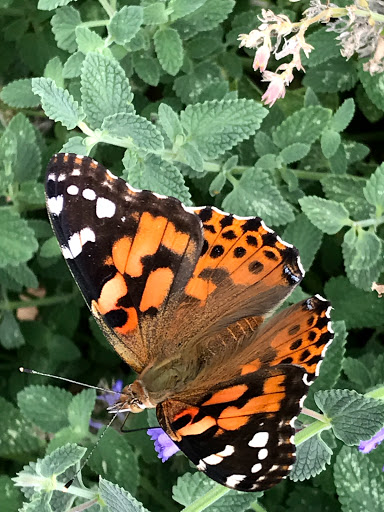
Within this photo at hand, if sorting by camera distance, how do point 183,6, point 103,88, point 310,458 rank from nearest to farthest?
point 310,458 < point 103,88 < point 183,6

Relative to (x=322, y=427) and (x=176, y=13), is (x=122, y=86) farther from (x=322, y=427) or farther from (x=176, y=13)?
(x=322, y=427)

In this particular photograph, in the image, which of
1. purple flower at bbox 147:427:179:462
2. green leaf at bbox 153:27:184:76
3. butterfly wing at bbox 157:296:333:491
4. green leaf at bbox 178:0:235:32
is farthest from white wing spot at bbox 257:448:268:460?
green leaf at bbox 178:0:235:32

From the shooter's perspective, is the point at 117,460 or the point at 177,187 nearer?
the point at 177,187

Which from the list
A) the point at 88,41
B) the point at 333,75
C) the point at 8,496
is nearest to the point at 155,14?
the point at 88,41

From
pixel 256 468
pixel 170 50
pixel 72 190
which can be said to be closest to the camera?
pixel 256 468

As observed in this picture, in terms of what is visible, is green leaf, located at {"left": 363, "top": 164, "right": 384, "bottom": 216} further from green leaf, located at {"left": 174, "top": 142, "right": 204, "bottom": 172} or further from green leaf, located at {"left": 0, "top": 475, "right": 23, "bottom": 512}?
green leaf, located at {"left": 0, "top": 475, "right": 23, "bottom": 512}

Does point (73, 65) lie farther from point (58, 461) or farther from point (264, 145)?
point (58, 461)

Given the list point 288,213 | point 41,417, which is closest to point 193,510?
point 41,417
